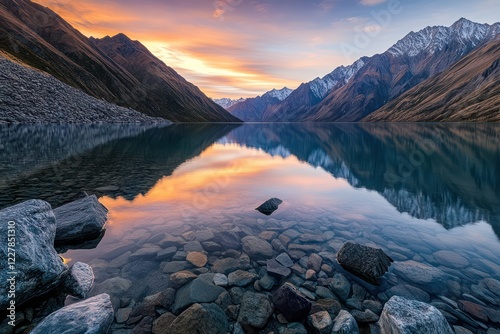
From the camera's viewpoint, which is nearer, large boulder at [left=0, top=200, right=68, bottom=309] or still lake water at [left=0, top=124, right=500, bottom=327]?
large boulder at [left=0, top=200, right=68, bottom=309]

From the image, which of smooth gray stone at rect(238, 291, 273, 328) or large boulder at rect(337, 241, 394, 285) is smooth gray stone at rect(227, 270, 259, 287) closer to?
smooth gray stone at rect(238, 291, 273, 328)

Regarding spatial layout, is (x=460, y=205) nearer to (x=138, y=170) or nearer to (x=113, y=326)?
(x=113, y=326)

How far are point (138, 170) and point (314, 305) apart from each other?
25823mm

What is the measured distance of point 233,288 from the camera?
923 cm

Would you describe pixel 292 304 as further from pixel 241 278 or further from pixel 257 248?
pixel 257 248

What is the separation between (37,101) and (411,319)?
11489 centimetres

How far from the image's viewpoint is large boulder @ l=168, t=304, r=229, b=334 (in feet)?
23.4

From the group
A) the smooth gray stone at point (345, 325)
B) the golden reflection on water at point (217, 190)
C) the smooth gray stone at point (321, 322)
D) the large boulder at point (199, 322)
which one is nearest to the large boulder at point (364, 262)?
the smooth gray stone at point (345, 325)

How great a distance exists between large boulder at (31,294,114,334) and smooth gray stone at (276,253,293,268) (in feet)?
21.8

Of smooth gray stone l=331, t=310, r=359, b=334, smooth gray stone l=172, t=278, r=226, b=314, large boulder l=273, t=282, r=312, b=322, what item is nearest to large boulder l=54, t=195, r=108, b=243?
smooth gray stone l=172, t=278, r=226, b=314

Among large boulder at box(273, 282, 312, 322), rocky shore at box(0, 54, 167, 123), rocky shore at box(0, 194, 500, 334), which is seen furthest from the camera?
rocky shore at box(0, 54, 167, 123)

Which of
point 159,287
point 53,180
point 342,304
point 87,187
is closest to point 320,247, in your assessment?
point 342,304

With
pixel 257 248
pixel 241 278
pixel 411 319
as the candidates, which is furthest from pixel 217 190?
pixel 411 319

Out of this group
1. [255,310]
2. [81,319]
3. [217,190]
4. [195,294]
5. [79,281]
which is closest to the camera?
[81,319]
